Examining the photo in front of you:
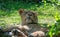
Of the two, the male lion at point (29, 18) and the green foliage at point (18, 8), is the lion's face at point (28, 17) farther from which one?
the green foliage at point (18, 8)

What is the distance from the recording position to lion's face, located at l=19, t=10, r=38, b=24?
9.56 m

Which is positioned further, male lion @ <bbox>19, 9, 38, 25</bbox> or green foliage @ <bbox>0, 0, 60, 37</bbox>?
green foliage @ <bbox>0, 0, 60, 37</bbox>

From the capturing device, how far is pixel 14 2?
49.9 ft

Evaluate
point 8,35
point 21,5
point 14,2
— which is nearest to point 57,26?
point 8,35

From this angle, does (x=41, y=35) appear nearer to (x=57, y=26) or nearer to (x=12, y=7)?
(x=57, y=26)

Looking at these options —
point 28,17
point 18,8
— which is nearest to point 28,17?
point 28,17

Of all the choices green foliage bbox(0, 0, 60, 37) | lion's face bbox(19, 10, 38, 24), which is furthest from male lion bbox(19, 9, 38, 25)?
green foliage bbox(0, 0, 60, 37)

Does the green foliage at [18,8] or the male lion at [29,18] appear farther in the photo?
the green foliage at [18,8]

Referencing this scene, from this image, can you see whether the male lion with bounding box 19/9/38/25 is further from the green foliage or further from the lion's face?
the green foliage

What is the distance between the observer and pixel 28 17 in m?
9.52

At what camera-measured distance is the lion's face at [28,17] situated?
956 centimetres

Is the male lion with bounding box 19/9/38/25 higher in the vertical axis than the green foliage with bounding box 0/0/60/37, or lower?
higher

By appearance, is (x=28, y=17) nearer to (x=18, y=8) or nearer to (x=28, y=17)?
(x=28, y=17)

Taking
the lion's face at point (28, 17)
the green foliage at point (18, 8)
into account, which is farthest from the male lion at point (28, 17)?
the green foliage at point (18, 8)
